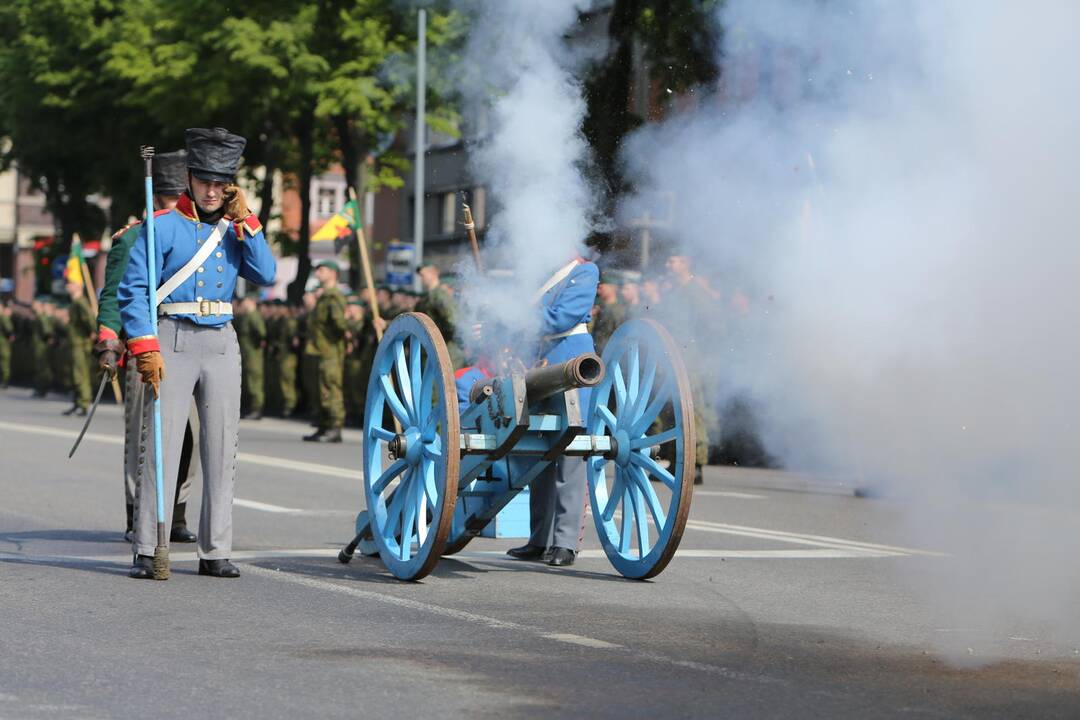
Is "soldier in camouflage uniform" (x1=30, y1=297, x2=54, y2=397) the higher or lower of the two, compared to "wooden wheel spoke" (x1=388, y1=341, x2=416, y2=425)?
lower

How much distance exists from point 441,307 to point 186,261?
21.3 ft

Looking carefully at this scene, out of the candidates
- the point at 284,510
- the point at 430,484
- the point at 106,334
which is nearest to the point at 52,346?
the point at 284,510

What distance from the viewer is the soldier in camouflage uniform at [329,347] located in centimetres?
2147

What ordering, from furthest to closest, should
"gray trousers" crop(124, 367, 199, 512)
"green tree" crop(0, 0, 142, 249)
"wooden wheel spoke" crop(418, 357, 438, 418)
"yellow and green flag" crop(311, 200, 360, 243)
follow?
"green tree" crop(0, 0, 142, 249), "yellow and green flag" crop(311, 200, 360, 243), "gray trousers" crop(124, 367, 199, 512), "wooden wheel spoke" crop(418, 357, 438, 418)

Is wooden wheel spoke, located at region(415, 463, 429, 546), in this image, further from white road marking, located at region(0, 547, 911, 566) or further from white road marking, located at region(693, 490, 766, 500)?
white road marking, located at region(693, 490, 766, 500)

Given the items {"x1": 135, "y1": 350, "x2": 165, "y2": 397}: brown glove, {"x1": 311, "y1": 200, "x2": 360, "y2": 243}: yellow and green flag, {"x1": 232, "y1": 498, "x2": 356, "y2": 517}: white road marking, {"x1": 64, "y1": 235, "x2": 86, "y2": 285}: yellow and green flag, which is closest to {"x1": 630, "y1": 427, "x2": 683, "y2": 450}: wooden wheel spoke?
{"x1": 135, "y1": 350, "x2": 165, "y2": 397}: brown glove

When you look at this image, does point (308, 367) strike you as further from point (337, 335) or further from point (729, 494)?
point (729, 494)

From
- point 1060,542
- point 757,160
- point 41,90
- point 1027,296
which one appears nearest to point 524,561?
point 757,160

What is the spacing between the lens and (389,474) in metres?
9.44

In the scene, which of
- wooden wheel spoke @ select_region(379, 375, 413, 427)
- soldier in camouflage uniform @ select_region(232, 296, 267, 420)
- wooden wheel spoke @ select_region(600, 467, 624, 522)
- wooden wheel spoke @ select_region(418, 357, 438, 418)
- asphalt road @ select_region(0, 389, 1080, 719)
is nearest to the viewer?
asphalt road @ select_region(0, 389, 1080, 719)

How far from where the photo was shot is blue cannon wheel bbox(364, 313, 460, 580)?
28.4ft

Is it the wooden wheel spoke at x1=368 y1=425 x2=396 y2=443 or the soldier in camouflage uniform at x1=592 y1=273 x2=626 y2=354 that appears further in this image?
the soldier in camouflage uniform at x1=592 y1=273 x2=626 y2=354

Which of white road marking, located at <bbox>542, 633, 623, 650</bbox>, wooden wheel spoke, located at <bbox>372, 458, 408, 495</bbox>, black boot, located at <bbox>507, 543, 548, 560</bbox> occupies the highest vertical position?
wooden wheel spoke, located at <bbox>372, 458, 408, 495</bbox>

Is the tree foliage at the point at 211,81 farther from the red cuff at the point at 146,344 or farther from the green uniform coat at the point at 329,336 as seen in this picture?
the red cuff at the point at 146,344
